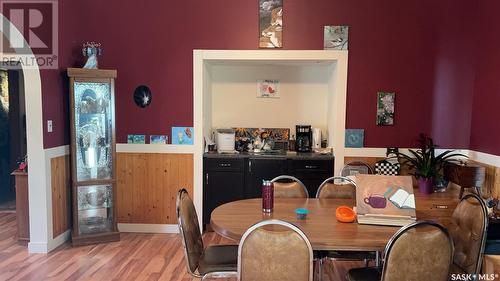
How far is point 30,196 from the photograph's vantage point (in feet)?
12.5

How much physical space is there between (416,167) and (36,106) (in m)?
3.97

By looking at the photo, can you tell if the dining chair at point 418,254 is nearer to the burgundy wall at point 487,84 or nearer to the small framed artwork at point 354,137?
the burgundy wall at point 487,84

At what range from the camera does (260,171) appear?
176 inches

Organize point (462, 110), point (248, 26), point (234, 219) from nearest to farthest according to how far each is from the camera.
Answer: point (234, 219) < point (462, 110) < point (248, 26)

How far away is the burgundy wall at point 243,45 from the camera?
14.1 feet

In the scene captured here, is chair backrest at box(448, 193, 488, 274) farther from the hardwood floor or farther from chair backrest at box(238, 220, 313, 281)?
the hardwood floor

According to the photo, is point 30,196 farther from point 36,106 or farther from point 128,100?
point 128,100

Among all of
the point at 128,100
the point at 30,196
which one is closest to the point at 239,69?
the point at 128,100

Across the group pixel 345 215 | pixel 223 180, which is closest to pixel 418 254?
pixel 345 215

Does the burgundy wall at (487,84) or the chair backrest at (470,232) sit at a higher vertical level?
the burgundy wall at (487,84)

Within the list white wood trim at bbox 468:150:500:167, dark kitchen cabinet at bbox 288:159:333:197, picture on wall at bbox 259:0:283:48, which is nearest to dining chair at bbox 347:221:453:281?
white wood trim at bbox 468:150:500:167

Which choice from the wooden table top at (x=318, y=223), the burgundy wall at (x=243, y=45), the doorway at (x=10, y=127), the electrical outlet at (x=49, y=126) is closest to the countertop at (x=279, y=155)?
the burgundy wall at (x=243, y=45)

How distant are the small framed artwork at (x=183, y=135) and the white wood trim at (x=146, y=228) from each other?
1049 mm

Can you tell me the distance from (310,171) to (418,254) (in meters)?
2.47
